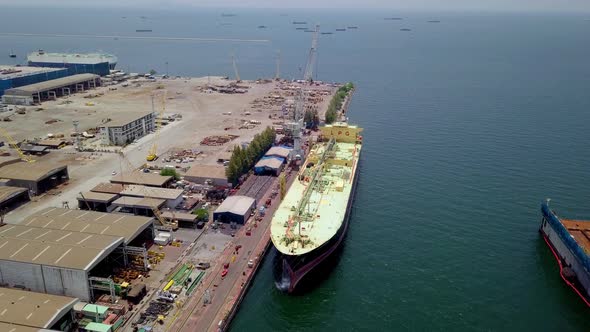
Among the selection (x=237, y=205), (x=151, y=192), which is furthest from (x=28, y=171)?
(x=237, y=205)

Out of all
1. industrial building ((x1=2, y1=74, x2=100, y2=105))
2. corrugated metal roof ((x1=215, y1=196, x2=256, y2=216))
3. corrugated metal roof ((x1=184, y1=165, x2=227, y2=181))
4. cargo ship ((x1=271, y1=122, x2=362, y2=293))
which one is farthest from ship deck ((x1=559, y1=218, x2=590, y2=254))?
industrial building ((x1=2, y1=74, x2=100, y2=105))

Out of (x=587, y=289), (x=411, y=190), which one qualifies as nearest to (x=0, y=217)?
(x=411, y=190)

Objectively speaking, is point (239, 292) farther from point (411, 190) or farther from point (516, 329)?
point (411, 190)

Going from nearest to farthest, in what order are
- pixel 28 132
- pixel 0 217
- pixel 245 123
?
pixel 0 217 → pixel 28 132 → pixel 245 123

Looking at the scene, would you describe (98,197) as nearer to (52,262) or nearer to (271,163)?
(52,262)

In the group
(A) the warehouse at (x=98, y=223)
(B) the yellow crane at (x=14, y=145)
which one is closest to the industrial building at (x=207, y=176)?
(A) the warehouse at (x=98, y=223)

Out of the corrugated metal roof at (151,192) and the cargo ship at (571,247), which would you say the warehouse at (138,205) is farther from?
the cargo ship at (571,247)
